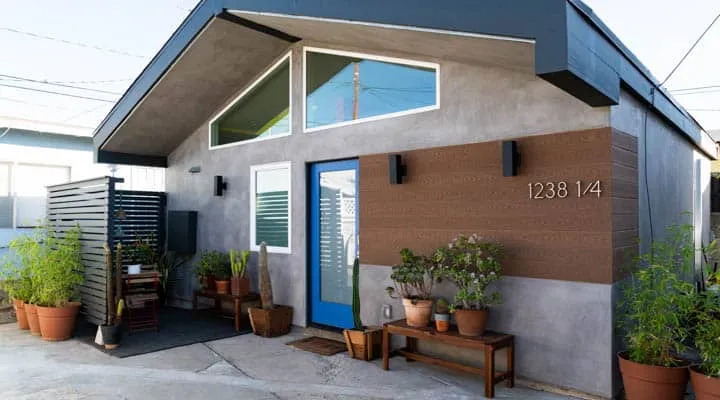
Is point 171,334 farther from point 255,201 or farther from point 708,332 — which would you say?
point 708,332

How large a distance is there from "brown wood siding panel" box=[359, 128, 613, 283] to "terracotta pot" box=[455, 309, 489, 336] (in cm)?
46

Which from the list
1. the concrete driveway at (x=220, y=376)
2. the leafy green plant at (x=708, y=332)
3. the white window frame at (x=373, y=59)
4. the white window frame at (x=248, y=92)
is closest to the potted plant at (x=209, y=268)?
the concrete driveway at (x=220, y=376)

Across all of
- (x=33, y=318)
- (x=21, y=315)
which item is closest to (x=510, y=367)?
(x=33, y=318)

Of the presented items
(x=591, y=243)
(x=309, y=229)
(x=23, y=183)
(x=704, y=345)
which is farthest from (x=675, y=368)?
(x=23, y=183)

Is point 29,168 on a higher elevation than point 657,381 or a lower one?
higher

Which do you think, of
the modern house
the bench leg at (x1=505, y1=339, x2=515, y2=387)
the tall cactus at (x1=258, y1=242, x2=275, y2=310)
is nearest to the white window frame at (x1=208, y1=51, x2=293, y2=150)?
the modern house

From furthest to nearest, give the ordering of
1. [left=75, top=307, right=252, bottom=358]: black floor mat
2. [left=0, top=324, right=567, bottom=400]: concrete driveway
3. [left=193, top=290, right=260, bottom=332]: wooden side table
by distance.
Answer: [left=193, top=290, right=260, bottom=332]: wooden side table
[left=75, top=307, right=252, bottom=358]: black floor mat
[left=0, top=324, right=567, bottom=400]: concrete driveway

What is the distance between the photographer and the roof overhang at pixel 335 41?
338cm

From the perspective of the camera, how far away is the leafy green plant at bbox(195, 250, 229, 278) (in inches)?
281

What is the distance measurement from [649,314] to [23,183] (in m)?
13.6

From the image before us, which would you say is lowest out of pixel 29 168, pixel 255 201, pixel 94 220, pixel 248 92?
pixel 94 220

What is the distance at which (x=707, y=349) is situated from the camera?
3455mm

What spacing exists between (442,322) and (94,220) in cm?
451

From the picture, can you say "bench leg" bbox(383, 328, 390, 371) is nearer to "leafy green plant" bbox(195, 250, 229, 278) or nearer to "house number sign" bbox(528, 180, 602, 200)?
"house number sign" bbox(528, 180, 602, 200)
